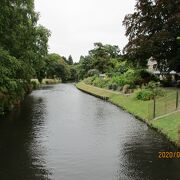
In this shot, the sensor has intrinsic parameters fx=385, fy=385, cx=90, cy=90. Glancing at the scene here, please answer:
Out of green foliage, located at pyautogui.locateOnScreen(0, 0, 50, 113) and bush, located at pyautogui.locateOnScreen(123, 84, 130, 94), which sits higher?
green foliage, located at pyautogui.locateOnScreen(0, 0, 50, 113)

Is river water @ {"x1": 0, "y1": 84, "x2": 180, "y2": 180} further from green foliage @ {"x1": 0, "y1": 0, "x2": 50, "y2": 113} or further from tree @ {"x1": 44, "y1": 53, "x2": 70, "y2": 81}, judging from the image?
tree @ {"x1": 44, "y1": 53, "x2": 70, "y2": 81}

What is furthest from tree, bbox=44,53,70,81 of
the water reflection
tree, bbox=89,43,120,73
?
the water reflection

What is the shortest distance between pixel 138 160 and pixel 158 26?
108 feet

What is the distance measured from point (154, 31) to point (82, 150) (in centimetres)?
3243

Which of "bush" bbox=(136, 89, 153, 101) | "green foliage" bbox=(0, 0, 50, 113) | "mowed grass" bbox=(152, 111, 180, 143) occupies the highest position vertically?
"green foliage" bbox=(0, 0, 50, 113)

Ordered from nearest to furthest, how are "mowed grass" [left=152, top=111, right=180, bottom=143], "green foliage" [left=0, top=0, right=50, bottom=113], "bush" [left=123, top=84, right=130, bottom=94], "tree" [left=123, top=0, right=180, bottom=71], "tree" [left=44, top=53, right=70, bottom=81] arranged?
"mowed grass" [left=152, top=111, right=180, bottom=143] < "green foliage" [left=0, top=0, right=50, bottom=113] < "tree" [left=123, top=0, right=180, bottom=71] < "bush" [left=123, top=84, right=130, bottom=94] < "tree" [left=44, top=53, right=70, bottom=81]

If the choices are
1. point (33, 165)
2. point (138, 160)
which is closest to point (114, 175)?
point (138, 160)

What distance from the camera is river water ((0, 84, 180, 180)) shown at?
15992 millimetres

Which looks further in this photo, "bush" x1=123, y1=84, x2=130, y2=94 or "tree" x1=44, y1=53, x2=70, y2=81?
"tree" x1=44, y1=53, x2=70, y2=81

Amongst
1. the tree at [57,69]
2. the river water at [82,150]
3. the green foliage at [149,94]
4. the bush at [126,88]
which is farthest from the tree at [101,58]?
the river water at [82,150]

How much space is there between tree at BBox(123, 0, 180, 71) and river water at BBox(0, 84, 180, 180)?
670 inches

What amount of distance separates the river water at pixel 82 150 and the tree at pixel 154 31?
17.0 metres

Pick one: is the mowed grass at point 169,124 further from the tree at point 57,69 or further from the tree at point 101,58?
the tree at point 57,69

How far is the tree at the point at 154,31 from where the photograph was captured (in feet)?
151
